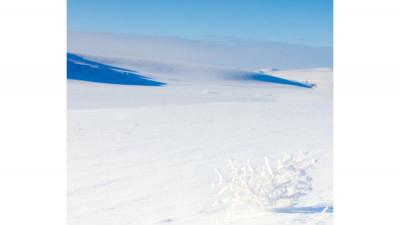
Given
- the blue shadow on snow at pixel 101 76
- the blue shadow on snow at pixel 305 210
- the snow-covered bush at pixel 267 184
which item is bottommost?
the blue shadow on snow at pixel 305 210

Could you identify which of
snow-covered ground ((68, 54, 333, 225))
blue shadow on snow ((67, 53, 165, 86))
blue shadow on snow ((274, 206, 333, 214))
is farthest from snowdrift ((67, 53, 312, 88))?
blue shadow on snow ((274, 206, 333, 214))

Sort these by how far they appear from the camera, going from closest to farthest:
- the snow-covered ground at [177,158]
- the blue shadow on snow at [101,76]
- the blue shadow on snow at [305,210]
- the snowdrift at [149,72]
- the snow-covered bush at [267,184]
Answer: the snow-covered bush at [267,184]
the blue shadow on snow at [305,210]
the snow-covered ground at [177,158]
the blue shadow on snow at [101,76]
the snowdrift at [149,72]

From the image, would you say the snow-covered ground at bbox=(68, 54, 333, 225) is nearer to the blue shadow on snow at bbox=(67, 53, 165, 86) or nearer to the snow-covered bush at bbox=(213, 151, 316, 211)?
the snow-covered bush at bbox=(213, 151, 316, 211)

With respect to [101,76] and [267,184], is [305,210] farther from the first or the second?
[101,76]

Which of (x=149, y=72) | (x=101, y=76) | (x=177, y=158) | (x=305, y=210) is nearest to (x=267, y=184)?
(x=305, y=210)

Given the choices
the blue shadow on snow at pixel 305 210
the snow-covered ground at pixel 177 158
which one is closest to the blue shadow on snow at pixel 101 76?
the snow-covered ground at pixel 177 158

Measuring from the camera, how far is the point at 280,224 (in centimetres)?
228

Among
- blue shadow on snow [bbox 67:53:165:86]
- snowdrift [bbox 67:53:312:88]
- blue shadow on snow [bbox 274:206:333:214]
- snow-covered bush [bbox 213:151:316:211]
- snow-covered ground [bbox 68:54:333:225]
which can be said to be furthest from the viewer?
snowdrift [bbox 67:53:312:88]

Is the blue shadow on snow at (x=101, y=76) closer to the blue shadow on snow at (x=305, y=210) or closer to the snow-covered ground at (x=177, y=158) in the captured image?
the snow-covered ground at (x=177, y=158)

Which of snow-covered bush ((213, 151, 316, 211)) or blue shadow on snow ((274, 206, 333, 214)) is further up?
snow-covered bush ((213, 151, 316, 211))
